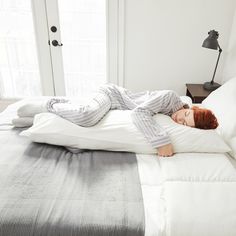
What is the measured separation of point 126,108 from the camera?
1572mm

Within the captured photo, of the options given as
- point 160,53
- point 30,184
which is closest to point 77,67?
point 160,53

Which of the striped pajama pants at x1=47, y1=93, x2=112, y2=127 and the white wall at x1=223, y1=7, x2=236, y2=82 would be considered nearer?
the striped pajama pants at x1=47, y1=93, x2=112, y2=127

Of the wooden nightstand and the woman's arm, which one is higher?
the woman's arm

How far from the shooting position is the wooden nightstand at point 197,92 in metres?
2.07

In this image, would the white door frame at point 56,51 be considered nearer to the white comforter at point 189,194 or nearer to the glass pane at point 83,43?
the glass pane at point 83,43

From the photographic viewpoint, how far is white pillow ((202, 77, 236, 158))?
128cm

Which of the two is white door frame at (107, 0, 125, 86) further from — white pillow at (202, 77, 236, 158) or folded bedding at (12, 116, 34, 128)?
folded bedding at (12, 116, 34, 128)

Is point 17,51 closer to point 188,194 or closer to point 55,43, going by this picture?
point 55,43

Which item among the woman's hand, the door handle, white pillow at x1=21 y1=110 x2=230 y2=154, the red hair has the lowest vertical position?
the woman's hand

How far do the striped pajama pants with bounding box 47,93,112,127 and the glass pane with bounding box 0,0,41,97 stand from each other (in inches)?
53.7

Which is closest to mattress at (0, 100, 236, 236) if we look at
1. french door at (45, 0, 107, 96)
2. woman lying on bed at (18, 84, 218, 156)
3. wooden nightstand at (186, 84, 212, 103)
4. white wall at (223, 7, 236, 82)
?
woman lying on bed at (18, 84, 218, 156)

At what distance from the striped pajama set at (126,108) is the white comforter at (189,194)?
0.14 meters

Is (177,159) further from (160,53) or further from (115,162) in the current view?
(160,53)

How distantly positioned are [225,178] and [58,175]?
703mm
